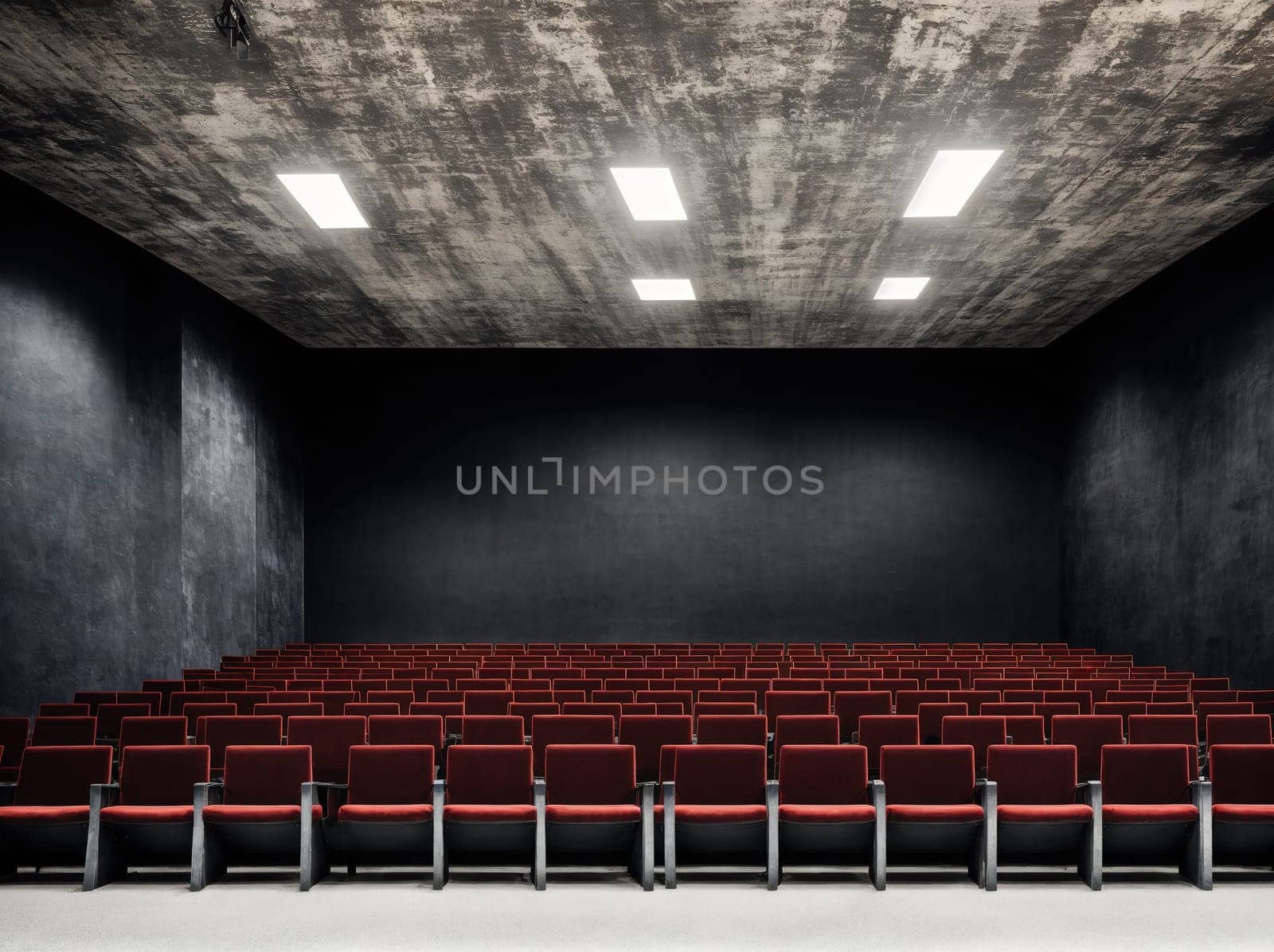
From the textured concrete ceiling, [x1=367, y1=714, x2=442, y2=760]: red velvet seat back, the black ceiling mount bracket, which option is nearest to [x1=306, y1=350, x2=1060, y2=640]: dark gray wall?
the textured concrete ceiling

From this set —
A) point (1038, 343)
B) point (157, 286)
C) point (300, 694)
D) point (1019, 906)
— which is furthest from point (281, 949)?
point (1038, 343)

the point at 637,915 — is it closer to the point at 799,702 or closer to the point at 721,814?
the point at 721,814

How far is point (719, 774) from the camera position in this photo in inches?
220

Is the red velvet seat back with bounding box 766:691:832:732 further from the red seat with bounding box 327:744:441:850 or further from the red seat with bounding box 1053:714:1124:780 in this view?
the red seat with bounding box 327:744:441:850

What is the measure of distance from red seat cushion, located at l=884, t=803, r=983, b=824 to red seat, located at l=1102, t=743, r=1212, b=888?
0.65 metres

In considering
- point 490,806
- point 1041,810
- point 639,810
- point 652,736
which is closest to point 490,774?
point 490,806

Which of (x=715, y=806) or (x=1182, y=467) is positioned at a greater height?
(x=1182, y=467)

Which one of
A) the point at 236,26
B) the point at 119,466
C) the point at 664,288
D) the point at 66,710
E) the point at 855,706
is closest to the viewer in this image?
the point at 236,26

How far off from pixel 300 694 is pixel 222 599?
6.50 metres

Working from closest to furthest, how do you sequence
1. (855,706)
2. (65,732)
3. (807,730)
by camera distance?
(807,730), (65,732), (855,706)

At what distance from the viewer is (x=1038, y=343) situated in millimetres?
17641

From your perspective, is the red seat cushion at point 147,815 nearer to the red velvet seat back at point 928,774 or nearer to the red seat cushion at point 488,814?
the red seat cushion at point 488,814

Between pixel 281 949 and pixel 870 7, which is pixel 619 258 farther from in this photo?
pixel 281 949

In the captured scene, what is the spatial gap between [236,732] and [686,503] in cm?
1188
